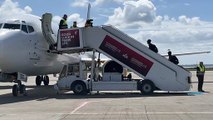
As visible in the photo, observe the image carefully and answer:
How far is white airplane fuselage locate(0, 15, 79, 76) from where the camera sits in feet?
66.0

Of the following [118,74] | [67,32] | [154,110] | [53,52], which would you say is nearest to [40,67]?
[53,52]

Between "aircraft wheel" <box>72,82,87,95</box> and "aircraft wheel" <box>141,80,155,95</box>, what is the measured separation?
10.3 ft

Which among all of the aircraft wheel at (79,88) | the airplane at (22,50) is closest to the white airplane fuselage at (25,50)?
the airplane at (22,50)

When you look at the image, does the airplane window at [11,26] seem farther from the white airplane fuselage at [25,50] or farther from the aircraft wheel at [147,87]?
the aircraft wheel at [147,87]

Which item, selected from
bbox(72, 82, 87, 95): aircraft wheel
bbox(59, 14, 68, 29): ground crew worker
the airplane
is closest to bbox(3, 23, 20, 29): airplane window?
the airplane

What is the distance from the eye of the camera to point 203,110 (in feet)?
47.3

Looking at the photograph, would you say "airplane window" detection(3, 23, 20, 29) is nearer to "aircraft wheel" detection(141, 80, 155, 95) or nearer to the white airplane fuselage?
the white airplane fuselage

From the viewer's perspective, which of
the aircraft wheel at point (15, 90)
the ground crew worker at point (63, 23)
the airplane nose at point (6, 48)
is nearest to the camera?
the airplane nose at point (6, 48)

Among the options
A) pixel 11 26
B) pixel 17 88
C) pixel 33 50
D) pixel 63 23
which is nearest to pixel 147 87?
pixel 63 23

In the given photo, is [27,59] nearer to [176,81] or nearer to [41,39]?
[41,39]

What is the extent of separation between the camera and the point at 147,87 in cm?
2217

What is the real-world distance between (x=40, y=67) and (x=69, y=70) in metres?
1.65

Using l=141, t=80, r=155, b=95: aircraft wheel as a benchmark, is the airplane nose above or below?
above

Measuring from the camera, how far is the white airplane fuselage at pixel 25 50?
20.1 m
